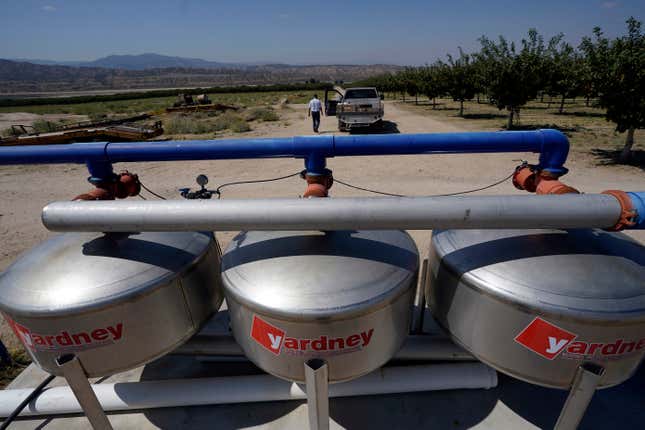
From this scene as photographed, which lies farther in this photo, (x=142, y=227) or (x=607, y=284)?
(x=142, y=227)

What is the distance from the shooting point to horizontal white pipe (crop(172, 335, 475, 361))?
3260mm

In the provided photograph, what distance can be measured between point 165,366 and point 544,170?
4.39 meters

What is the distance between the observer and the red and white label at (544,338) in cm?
217

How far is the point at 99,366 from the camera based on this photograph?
2.54 meters

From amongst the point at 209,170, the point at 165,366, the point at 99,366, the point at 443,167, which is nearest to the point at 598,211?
the point at 99,366

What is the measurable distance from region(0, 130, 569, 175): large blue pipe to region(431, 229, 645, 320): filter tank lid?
693 millimetres

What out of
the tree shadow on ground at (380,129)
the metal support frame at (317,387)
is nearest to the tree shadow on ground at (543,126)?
the tree shadow on ground at (380,129)

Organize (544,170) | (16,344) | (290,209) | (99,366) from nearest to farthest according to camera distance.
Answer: (290,209), (99,366), (544,170), (16,344)

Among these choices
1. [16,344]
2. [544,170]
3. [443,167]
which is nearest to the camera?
[544,170]

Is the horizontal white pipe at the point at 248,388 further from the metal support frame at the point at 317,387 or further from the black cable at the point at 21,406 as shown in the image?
the metal support frame at the point at 317,387

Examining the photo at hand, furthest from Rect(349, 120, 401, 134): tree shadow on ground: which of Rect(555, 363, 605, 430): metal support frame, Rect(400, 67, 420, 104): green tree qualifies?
Rect(400, 67, 420, 104): green tree

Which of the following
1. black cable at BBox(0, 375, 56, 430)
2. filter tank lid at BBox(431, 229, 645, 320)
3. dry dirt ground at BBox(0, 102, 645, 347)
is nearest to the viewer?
filter tank lid at BBox(431, 229, 645, 320)

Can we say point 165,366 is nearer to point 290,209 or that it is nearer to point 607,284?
point 290,209

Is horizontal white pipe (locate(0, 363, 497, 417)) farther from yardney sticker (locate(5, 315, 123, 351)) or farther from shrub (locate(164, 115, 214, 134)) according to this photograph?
shrub (locate(164, 115, 214, 134))
